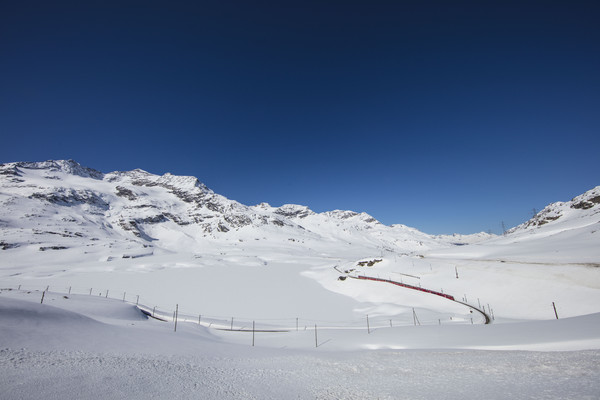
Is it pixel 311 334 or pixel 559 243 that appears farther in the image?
pixel 559 243

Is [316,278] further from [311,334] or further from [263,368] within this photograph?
[263,368]

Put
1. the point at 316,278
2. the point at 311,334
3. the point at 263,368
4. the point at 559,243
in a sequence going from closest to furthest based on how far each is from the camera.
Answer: the point at 263,368 → the point at 311,334 → the point at 559,243 → the point at 316,278

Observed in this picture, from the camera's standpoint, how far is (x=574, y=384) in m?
6.20

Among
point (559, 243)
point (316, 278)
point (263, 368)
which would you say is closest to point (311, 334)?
point (263, 368)

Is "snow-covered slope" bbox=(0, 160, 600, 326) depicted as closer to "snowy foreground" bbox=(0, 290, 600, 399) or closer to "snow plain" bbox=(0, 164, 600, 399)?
"snow plain" bbox=(0, 164, 600, 399)

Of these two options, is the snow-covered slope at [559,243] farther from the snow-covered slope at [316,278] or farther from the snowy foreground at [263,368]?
the snowy foreground at [263,368]

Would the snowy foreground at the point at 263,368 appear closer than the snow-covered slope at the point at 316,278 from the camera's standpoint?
Yes

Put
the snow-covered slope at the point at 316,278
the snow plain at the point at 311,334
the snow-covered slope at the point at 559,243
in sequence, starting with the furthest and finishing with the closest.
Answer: the snow-covered slope at the point at 559,243 → the snow-covered slope at the point at 316,278 → the snow plain at the point at 311,334

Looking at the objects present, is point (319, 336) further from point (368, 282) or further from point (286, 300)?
point (368, 282)

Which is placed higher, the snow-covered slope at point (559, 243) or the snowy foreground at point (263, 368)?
the snow-covered slope at point (559, 243)

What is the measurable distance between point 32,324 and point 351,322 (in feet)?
107

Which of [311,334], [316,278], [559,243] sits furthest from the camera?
[316,278]

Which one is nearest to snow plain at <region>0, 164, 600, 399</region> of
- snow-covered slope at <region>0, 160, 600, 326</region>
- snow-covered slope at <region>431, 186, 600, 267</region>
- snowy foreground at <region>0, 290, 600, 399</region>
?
snowy foreground at <region>0, 290, 600, 399</region>

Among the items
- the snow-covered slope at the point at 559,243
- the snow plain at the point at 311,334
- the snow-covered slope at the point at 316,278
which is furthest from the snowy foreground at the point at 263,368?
the snow-covered slope at the point at 559,243
